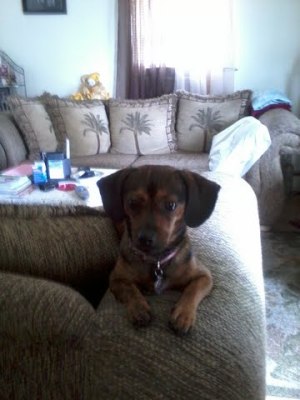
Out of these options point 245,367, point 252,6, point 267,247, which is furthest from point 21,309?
point 252,6

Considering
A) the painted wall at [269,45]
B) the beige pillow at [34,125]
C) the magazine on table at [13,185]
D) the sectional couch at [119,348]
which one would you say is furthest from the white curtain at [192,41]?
the sectional couch at [119,348]

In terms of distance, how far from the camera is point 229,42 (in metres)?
3.62

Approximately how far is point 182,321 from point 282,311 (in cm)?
143

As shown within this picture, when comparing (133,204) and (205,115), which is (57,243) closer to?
(133,204)

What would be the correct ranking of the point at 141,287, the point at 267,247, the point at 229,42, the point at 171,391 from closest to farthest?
the point at 171,391 < the point at 141,287 < the point at 267,247 < the point at 229,42

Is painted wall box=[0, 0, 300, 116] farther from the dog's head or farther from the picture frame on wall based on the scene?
the dog's head

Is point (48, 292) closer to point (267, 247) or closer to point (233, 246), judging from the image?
point (233, 246)

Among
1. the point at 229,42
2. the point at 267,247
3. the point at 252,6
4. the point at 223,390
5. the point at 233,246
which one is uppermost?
the point at 252,6

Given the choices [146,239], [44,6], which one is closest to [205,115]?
[44,6]

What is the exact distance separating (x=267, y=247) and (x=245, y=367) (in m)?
2.08

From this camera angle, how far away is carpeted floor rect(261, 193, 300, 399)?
1543mm

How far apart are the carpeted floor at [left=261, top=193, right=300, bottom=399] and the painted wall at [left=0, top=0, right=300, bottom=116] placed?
5.38 feet

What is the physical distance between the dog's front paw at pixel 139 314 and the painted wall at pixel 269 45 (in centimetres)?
351

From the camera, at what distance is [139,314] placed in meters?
0.74
